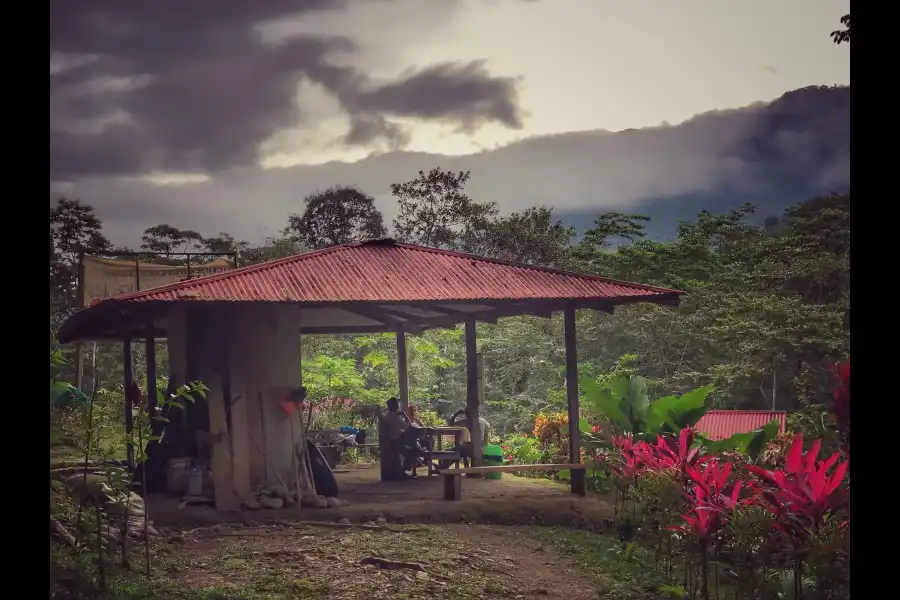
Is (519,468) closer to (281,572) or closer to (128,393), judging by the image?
(281,572)

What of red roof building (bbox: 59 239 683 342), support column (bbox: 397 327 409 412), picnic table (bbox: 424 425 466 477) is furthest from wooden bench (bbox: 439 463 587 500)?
support column (bbox: 397 327 409 412)

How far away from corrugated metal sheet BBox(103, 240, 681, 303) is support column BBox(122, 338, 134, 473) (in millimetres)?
398

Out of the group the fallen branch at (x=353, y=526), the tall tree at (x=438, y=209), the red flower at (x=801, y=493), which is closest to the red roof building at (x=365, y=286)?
the tall tree at (x=438, y=209)

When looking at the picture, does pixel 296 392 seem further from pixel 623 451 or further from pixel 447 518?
pixel 623 451

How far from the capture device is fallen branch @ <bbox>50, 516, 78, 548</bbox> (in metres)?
3.50

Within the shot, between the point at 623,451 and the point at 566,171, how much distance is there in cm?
133

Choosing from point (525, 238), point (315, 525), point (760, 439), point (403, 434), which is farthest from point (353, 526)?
point (760, 439)

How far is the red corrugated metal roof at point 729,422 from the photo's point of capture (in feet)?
12.0

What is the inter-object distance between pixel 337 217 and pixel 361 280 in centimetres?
35

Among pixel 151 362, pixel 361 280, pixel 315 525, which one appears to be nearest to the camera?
pixel 315 525

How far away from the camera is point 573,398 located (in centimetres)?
457

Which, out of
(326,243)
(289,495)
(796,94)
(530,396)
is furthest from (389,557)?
(796,94)

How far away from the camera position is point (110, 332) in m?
3.90

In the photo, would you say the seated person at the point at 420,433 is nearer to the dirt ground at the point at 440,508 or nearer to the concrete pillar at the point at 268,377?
the dirt ground at the point at 440,508
